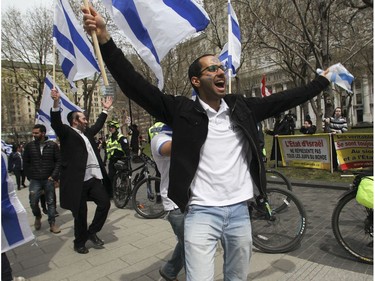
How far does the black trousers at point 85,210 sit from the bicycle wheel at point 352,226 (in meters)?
3.08

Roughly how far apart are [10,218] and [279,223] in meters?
3.27

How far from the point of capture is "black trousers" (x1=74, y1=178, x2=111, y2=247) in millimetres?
4855

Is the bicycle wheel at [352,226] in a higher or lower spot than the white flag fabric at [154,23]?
lower

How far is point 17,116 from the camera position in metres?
76.4

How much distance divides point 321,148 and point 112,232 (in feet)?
20.9

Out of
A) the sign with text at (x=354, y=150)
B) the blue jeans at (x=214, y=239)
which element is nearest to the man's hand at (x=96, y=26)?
the blue jeans at (x=214, y=239)

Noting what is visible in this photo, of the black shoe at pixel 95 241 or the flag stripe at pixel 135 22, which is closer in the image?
the flag stripe at pixel 135 22

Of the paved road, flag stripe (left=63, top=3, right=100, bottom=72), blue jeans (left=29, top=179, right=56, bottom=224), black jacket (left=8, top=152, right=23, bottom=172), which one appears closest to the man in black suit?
the paved road

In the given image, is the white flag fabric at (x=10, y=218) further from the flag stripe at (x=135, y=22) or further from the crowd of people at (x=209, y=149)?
the flag stripe at (x=135, y=22)

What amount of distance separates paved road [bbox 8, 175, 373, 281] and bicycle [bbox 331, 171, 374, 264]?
17 cm

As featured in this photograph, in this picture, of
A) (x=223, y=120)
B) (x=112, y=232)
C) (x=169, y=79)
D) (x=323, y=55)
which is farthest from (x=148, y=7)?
(x=169, y=79)

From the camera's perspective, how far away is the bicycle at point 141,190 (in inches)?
261

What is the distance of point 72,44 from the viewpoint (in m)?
5.54

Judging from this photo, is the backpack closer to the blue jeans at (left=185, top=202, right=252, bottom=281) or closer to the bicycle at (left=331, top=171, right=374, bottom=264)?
the bicycle at (left=331, top=171, right=374, bottom=264)
